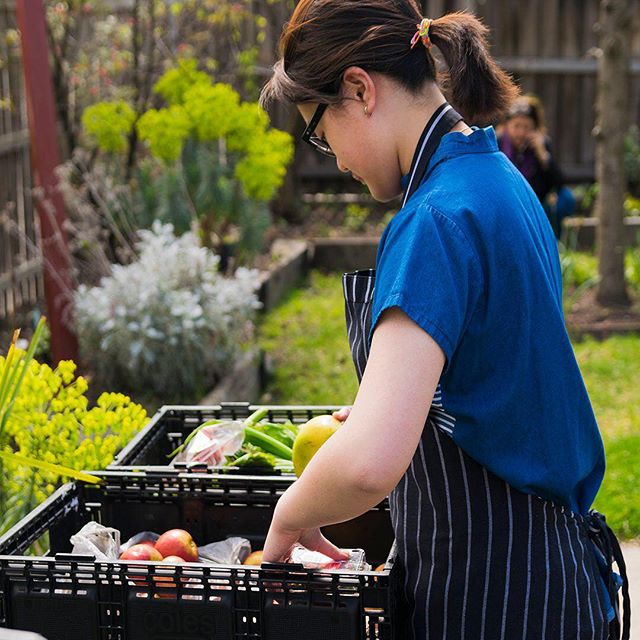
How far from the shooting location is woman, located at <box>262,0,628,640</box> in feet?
5.26

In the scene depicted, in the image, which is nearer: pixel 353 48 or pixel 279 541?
pixel 353 48

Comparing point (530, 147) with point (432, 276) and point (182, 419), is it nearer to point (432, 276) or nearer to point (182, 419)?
point (182, 419)

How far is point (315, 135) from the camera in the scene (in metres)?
1.89

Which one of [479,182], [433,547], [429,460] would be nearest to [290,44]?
[479,182]

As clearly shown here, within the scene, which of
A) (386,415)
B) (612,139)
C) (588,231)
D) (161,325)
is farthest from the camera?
(588,231)

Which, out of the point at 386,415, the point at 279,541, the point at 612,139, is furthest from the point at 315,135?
the point at 612,139

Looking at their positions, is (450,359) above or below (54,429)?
above

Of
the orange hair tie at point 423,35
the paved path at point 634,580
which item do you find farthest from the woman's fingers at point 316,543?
the paved path at point 634,580

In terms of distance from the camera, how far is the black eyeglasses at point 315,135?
180 centimetres

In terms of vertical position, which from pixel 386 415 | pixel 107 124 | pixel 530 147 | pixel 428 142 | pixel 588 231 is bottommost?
pixel 588 231

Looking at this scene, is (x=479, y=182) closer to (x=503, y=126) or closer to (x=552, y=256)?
(x=552, y=256)

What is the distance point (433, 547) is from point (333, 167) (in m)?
10.5

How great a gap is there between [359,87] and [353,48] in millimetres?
64

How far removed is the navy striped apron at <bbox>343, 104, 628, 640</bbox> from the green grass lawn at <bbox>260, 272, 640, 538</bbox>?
296 cm
